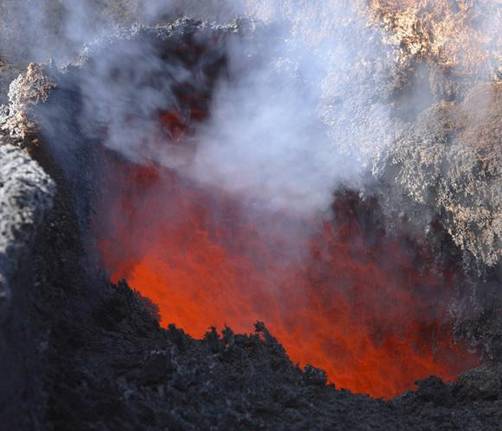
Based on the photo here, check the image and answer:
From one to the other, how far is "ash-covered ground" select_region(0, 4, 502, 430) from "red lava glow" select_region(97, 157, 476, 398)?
0.52 meters

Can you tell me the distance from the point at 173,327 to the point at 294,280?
3.30 m

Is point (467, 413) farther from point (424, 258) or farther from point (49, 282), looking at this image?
point (49, 282)

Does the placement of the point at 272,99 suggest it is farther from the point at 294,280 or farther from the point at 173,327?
the point at 173,327

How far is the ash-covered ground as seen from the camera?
11.1 ft

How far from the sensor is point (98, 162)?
6.25 m

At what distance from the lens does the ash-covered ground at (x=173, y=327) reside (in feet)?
11.1

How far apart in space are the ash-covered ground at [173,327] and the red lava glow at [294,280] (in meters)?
0.52

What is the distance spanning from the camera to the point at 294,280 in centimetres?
786

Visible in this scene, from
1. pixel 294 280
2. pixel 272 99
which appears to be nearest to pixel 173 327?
pixel 272 99

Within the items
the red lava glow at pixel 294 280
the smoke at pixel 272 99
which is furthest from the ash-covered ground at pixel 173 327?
the red lava glow at pixel 294 280

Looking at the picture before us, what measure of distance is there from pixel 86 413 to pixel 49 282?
3.55 feet

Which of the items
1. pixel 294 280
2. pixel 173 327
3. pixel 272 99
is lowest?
pixel 173 327

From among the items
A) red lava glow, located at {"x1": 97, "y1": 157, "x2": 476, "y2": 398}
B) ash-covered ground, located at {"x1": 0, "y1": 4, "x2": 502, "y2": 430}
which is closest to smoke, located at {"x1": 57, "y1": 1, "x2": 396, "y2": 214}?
ash-covered ground, located at {"x1": 0, "y1": 4, "x2": 502, "y2": 430}

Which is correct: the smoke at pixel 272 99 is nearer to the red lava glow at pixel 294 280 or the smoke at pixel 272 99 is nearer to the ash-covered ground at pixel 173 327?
the ash-covered ground at pixel 173 327
